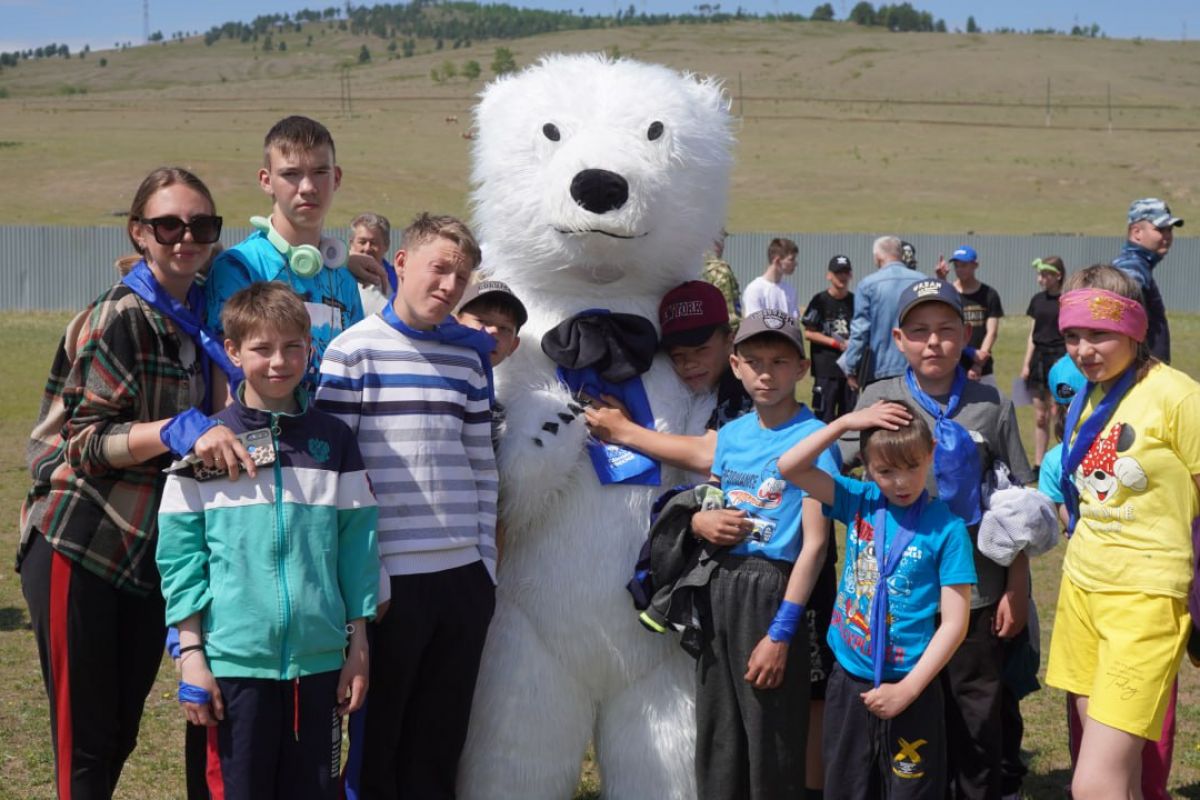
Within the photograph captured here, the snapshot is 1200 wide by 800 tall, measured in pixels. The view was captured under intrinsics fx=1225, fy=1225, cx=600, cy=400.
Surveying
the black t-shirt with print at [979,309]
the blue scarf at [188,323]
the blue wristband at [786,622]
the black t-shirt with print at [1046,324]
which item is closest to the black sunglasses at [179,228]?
the blue scarf at [188,323]

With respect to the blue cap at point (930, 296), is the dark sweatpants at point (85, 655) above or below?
below

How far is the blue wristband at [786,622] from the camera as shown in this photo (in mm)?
3273

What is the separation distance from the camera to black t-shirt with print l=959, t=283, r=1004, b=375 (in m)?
10.2

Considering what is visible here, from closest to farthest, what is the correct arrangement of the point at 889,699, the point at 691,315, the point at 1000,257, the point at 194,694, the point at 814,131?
the point at 194,694 → the point at 889,699 → the point at 691,315 → the point at 1000,257 → the point at 814,131

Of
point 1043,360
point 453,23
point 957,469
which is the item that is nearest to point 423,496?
point 957,469

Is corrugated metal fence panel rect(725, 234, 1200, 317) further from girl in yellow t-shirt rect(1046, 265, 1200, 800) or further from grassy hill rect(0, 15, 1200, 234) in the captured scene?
girl in yellow t-shirt rect(1046, 265, 1200, 800)

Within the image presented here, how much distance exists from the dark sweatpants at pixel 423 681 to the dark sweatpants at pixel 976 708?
1311 mm

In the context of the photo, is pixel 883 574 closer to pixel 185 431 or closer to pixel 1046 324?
pixel 185 431

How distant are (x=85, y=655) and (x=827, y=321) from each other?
333 inches

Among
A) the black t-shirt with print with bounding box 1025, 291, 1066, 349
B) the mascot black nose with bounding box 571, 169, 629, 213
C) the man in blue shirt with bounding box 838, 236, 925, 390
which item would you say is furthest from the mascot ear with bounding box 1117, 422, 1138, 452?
the black t-shirt with print with bounding box 1025, 291, 1066, 349

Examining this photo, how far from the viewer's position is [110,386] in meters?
3.01

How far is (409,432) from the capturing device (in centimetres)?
318

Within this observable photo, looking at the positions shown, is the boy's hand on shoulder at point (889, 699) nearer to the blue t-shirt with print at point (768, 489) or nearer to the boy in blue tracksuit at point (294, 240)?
the blue t-shirt with print at point (768, 489)

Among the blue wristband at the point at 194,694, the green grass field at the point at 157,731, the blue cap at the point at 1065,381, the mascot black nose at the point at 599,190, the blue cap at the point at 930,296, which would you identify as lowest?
the green grass field at the point at 157,731
